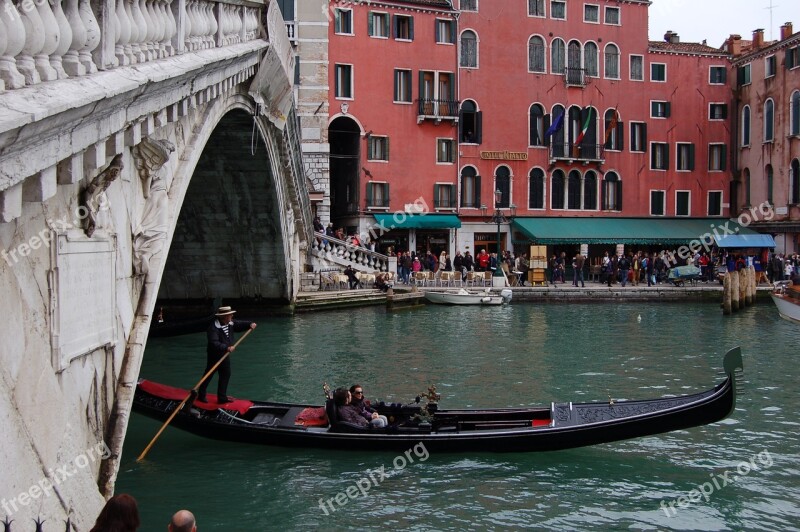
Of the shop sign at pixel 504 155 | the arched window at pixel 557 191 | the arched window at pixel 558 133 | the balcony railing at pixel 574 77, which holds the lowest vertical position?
the arched window at pixel 557 191

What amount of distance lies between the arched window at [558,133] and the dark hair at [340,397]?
64.9 feet

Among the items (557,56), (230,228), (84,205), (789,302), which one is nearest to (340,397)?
(84,205)

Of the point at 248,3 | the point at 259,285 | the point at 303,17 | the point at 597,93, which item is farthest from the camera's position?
the point at 597,93

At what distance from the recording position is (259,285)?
16.1 metres

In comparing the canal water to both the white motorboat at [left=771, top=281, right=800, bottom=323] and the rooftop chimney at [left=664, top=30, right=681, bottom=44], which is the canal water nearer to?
the white motorboat at [left=771, top=281, right=800, bottom=323]

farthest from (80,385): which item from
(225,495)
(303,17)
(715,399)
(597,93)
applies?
(597,93)

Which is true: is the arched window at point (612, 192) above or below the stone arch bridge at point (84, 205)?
above

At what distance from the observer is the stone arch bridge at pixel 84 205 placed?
3.44 meters

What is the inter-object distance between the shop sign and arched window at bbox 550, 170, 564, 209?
1.12 metres

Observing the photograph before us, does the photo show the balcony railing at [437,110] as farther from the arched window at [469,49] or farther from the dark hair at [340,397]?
the dark hair at [340,397]

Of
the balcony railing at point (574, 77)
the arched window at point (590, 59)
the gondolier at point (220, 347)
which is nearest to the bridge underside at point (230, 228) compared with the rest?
the gondolier at point (220, 347)

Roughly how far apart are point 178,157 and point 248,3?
2564 mm

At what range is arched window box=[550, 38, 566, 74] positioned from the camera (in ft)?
85.1

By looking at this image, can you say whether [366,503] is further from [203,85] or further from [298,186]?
[298,186]
